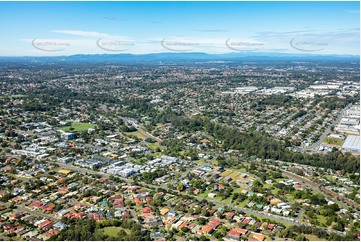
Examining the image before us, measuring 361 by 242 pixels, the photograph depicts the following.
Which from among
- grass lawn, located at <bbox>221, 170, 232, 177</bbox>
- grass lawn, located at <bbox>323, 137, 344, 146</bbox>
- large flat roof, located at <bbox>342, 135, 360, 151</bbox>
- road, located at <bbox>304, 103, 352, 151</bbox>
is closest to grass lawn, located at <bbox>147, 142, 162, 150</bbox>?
grass lawn, located at <bbox>221, 170, 232, 177</bbox>

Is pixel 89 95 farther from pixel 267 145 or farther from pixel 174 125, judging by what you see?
pixel 267 145

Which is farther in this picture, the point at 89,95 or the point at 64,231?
the point at 89,95

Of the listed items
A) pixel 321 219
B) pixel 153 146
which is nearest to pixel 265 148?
pixel 153 146

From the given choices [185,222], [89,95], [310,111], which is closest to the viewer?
[185,222]

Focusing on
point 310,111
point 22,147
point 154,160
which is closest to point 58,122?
point 22,147

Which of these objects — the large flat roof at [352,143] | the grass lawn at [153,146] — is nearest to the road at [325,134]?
the large flat roof at [352,143]

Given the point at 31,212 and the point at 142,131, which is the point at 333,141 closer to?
the point at 142,131

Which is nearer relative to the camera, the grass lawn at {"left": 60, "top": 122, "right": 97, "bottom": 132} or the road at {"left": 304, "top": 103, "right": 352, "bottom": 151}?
the road at {"left": 304, "top": 103, "right": 352, "bottom": 151}

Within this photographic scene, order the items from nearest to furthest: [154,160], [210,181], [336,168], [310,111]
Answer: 1. [210,181]
2. [336,168]
3. [154,160]
4. [310,111]

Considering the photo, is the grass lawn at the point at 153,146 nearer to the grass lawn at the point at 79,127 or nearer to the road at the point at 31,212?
the grass lawn at the point at 79,127

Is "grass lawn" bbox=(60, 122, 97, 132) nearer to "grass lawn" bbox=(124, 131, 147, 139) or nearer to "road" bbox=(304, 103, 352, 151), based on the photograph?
"grass lawn" bbox=(124, 131, 147, 139)
